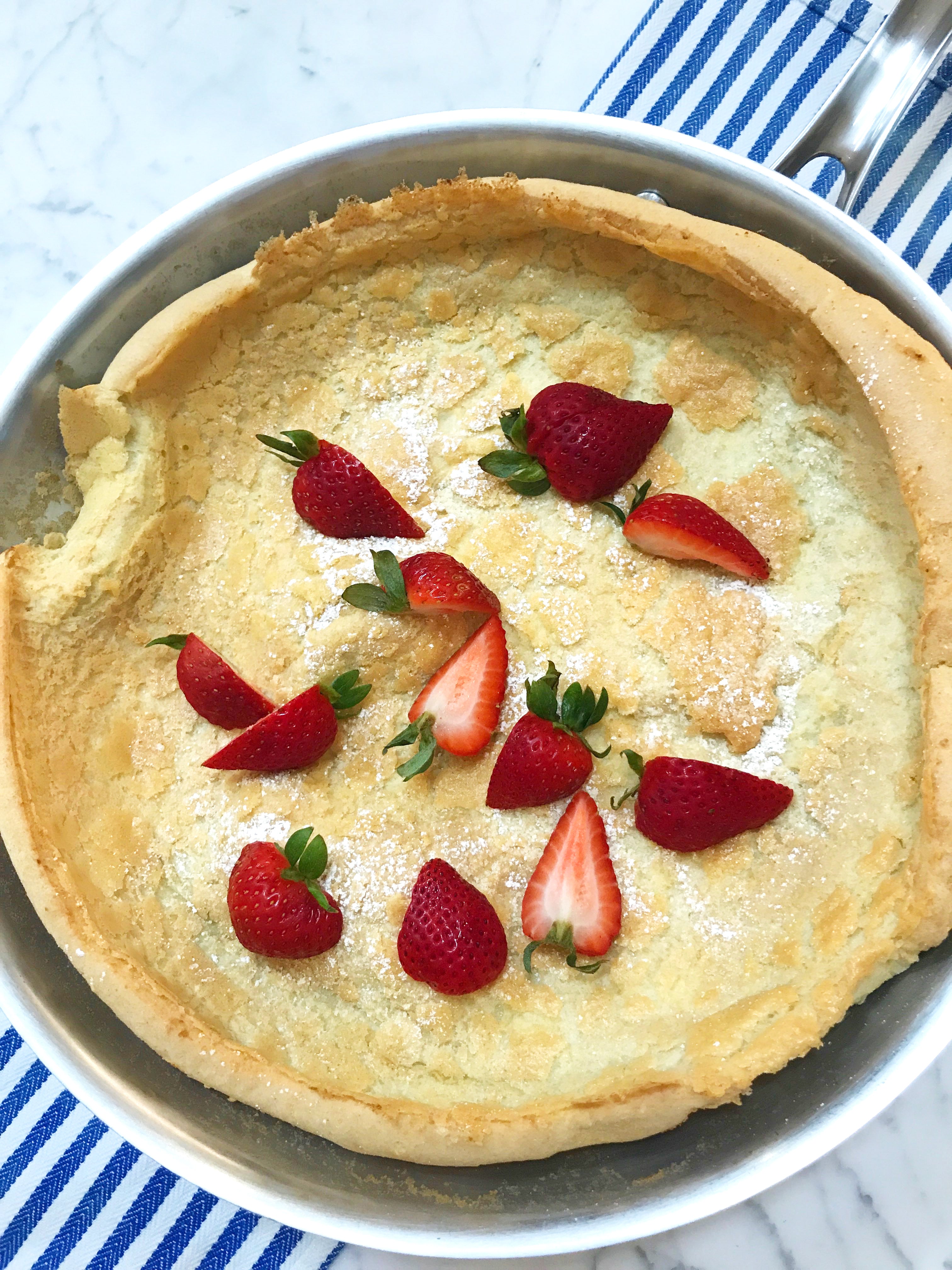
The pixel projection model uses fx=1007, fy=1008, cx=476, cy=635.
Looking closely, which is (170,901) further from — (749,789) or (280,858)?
(749,789)

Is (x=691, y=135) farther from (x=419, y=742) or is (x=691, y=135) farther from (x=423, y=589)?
(x=419, y=742)

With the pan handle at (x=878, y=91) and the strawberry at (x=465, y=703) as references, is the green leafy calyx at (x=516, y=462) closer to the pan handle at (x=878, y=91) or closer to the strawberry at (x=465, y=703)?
the strawberry at (x=465, y=703)

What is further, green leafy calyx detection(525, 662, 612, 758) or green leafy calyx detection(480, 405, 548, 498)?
green leafy calyx detection(480, 405, 548, 498)

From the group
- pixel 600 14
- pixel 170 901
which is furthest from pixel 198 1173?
pixel 600 14

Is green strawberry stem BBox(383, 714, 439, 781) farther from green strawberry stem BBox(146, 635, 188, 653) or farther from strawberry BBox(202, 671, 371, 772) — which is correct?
green strawberry stem BBox(146, 635, 188, 653)

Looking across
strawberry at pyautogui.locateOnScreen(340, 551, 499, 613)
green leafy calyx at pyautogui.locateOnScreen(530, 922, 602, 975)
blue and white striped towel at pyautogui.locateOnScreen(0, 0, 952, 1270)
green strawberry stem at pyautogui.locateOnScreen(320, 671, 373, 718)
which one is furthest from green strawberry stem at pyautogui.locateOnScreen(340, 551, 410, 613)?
blue and white striped towel at pyautogui.locateOnScreen(0, 0, 952, 1270)

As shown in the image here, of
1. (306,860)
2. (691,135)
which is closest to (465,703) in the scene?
(306,860)

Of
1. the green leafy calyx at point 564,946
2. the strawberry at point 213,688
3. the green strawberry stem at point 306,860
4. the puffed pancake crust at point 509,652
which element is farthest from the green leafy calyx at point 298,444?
the green leafy calyx at point 564,946
